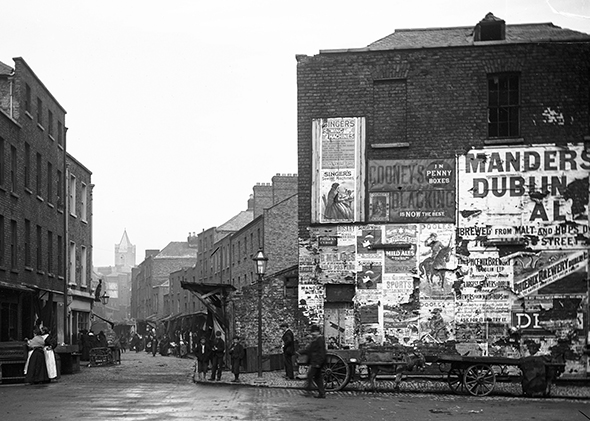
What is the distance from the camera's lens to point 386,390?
21.5 m

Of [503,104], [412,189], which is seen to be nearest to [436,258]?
[412,189]

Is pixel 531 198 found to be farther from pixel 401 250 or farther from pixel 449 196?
pixel 401 250

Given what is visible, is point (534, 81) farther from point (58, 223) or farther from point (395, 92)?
point (58, 223)

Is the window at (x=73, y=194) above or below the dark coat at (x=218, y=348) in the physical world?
above

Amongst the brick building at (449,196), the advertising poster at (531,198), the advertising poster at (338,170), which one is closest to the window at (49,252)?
the brick building at (449,196)

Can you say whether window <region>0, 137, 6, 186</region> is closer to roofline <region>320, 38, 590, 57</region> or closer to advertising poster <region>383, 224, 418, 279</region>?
→ roofline <region>320, 38, 590, 57</region>

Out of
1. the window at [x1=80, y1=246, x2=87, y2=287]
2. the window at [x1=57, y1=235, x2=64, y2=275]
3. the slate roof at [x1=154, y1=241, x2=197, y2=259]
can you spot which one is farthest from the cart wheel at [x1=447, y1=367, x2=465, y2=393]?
the slate roof at [x1=154, y1=241, x2=197, y2=259]

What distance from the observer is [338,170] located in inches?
966

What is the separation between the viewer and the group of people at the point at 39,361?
23.8 metres

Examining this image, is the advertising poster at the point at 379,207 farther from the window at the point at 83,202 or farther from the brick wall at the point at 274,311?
the window at the point at 83,202

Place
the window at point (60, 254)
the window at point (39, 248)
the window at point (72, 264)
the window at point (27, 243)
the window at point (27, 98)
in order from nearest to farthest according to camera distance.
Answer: the window at point (27, 243) → the window at point (27, 98) → the window at point (39, 248) → the window at point (60, 254) → the window at point (72, 264)

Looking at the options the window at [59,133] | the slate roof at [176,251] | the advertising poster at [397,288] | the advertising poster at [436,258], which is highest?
the window at [59,133]

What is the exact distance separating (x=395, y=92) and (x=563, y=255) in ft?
21.6

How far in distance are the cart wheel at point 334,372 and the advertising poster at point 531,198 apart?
5338 mm
